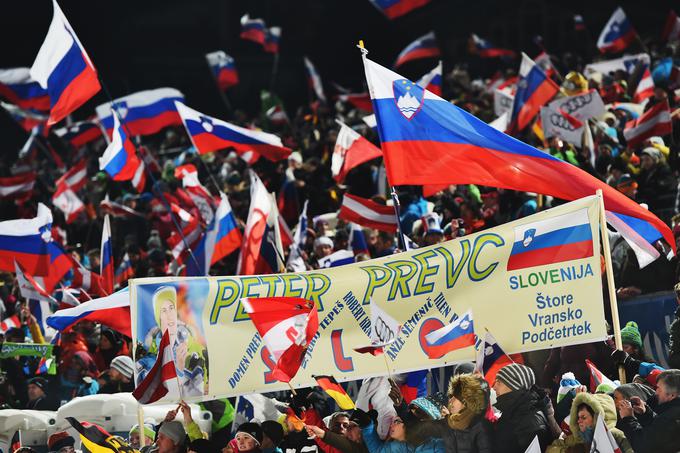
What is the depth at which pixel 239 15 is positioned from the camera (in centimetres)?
3130

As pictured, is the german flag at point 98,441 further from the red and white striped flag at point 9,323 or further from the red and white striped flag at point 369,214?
the red and white striped flag at point 9,323

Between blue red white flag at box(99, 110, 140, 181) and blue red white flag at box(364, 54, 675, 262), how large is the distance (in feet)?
16.1

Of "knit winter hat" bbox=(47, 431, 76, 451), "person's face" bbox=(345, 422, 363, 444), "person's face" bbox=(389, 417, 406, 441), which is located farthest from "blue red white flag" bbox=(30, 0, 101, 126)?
"person's face" bbox=(389, 417, 406, 441)

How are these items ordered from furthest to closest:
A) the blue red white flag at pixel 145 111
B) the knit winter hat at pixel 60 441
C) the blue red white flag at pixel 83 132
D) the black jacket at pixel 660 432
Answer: the blue red white flag at pixel 83 132, the blue red white flag at pixel 145 111, the knit winter hat at pixel 60 441, the black jacket at pixel 660 432

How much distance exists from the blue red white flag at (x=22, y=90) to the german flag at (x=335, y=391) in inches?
538

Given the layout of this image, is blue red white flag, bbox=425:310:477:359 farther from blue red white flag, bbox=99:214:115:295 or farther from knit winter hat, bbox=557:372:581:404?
blue red white flag, bbox=99:214:115:295

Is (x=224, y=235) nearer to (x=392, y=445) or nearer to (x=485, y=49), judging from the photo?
(x=392, y=445)

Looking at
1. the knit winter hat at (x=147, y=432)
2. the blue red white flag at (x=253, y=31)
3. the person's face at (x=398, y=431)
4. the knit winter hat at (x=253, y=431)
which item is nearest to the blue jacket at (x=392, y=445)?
the person's face at (x=398, y=431)

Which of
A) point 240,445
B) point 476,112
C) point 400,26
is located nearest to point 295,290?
point 240,445

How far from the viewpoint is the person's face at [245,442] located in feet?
28.0

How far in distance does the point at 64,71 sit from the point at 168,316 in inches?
193

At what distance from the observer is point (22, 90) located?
21.6m

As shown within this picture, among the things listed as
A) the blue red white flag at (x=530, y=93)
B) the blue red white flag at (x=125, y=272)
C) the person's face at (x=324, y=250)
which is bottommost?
the blue red white flag at (x=125, y=272)

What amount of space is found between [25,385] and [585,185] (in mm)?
5825
